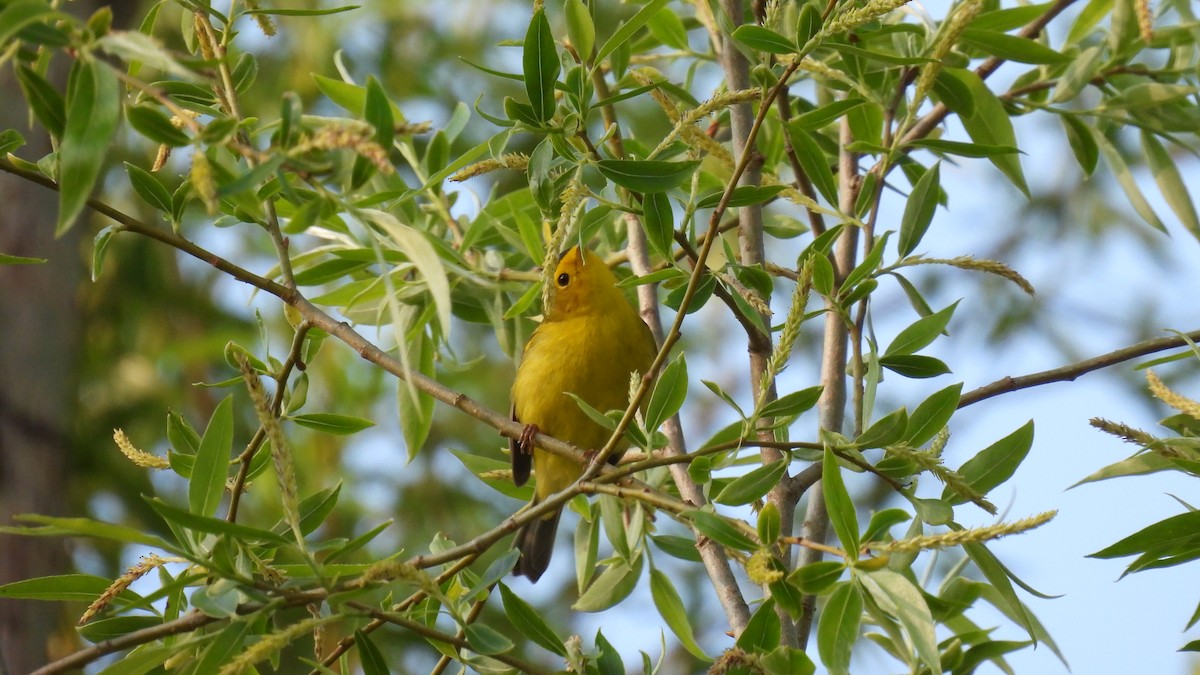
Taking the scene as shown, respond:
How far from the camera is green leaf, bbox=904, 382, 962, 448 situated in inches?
76.3

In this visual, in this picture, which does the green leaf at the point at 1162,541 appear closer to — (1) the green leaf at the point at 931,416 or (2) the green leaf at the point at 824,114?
(1) the green leaf at the point at 931,416

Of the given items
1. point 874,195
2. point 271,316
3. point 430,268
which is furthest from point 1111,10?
point 271,316

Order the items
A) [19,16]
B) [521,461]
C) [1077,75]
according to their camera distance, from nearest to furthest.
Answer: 1. [19,16]
2. [1077,75]
3. [521,461]

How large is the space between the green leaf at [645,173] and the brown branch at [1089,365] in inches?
27.1

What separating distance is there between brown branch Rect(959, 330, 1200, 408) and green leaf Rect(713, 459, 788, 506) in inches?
17.1

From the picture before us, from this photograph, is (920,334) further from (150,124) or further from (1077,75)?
(150,124)

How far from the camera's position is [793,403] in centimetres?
187

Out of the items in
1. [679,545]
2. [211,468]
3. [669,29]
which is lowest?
[679,545]

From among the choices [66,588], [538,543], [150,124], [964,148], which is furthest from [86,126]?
[538,543]

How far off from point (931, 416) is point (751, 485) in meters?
0.33

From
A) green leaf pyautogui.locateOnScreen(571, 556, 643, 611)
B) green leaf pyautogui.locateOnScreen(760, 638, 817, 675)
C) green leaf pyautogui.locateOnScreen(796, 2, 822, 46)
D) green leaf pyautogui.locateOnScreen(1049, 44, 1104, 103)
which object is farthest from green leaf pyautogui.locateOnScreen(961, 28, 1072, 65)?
green leaf pyautogui.locateOnScreen(571, 556, 643, 611)

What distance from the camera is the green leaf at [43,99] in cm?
137

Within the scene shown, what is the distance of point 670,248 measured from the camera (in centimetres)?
212

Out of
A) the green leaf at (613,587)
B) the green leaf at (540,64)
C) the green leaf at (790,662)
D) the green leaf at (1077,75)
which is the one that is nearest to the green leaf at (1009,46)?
the green leaf at (1077,75)
